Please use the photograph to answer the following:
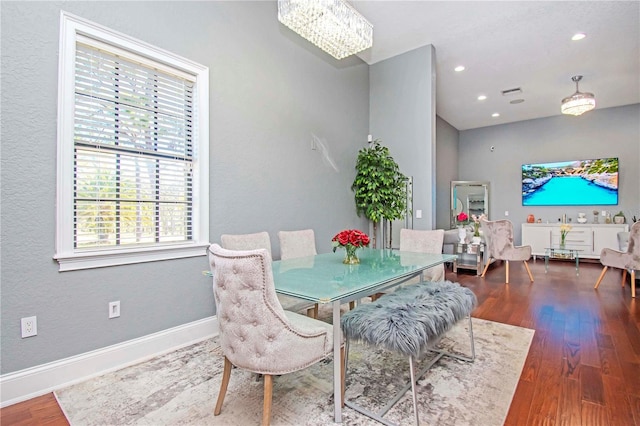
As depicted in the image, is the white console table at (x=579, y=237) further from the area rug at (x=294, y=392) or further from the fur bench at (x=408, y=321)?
the fur bench at (x=408, y=321)

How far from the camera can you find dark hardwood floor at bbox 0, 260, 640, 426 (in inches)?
65.6

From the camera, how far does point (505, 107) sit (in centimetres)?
659

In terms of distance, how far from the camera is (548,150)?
7.19 metres

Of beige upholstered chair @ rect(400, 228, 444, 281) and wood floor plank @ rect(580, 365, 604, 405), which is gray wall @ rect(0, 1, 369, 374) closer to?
beige upholstered chair @ rect(400, 228, 444, 281)

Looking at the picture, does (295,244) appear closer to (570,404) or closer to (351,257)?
(351,257)

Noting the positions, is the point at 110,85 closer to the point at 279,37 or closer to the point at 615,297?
the point at 279,37

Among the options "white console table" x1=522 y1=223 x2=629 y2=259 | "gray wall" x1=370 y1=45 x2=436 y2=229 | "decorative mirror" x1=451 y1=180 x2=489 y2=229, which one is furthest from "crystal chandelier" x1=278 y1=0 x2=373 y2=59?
"white console table" x1=522 y1=223 x2=629 y2=259

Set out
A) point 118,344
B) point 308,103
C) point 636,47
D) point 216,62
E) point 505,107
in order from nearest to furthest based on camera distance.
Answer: point 118,344
point 216,62
point 308,103
point 636,47
point 505,107

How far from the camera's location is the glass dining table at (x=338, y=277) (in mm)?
1558

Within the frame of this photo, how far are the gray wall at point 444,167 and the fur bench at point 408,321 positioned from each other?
18.0 feet

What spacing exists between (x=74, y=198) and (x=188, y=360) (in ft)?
4.54

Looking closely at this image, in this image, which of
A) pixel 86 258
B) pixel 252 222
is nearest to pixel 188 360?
pixel 86 258

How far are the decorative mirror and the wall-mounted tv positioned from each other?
33.0 inches

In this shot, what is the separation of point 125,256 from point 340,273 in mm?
1573
